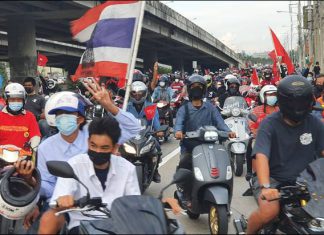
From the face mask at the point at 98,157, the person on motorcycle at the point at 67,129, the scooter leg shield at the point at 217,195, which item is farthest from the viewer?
the scooter leg shield at the point at 217,195

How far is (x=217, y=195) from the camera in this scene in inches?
204

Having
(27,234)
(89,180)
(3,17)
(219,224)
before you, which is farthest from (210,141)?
(3,17)

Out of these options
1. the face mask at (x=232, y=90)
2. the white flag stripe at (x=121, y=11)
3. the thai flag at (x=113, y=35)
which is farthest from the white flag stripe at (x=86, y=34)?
the face mask at (x=232, y=90)

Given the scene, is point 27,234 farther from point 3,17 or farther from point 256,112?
point 3,17

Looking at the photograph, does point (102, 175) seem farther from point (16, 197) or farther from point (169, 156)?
point (169, 156)

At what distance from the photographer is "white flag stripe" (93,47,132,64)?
490 centimetres

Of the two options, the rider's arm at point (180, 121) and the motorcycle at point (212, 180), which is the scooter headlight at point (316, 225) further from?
the rider's arm at point (180, 121)

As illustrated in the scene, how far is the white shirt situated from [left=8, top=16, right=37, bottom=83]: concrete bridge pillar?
25.6m

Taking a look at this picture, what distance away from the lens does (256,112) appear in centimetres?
792

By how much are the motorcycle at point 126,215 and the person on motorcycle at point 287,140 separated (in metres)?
1.11

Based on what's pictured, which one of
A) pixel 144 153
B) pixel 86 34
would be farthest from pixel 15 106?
pixel 86 34

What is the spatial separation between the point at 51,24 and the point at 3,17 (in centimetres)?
492

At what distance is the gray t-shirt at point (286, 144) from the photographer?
4105 millimetres

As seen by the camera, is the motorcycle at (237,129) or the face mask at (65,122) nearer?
the face mask at (65,122)
